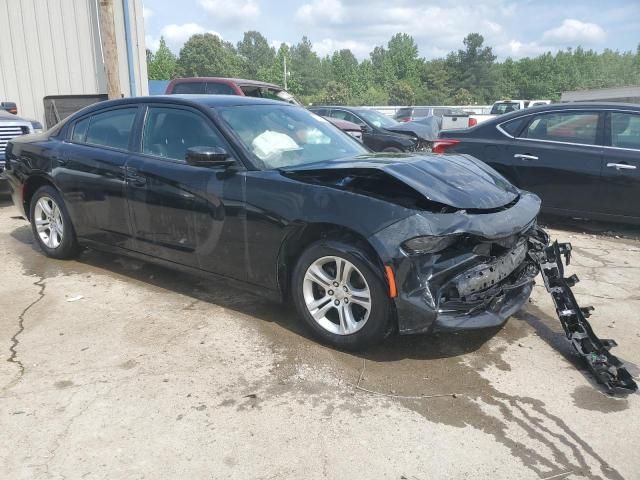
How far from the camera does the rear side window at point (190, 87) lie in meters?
10.8

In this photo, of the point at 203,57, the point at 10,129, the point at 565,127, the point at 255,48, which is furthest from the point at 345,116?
the point at 255,48

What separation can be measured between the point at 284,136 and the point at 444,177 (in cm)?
133

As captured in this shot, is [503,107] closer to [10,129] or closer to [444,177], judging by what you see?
[10,129]

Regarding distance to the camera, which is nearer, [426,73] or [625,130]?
[625,130]

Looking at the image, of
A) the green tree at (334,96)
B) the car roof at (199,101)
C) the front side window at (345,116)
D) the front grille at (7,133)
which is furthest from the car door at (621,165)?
the green tree at (334,96)

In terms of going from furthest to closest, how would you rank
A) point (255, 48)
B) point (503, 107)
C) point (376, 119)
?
point (255, 48)
point (503, 107)
point (376, 119)

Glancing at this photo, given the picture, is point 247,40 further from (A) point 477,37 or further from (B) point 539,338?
(B) point 539,338

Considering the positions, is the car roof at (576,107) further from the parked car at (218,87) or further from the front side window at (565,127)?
the parked car at (218,87)

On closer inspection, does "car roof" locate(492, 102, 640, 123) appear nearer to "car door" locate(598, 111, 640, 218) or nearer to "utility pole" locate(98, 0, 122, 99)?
"car door" locate(598, 111, 640, 218)

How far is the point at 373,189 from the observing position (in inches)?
132

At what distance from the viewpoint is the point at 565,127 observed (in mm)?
6586

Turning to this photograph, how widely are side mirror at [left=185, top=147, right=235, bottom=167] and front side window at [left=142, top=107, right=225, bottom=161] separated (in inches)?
7.1

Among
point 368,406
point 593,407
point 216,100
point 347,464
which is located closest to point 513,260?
point 593,407

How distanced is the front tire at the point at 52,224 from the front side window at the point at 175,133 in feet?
4.44
